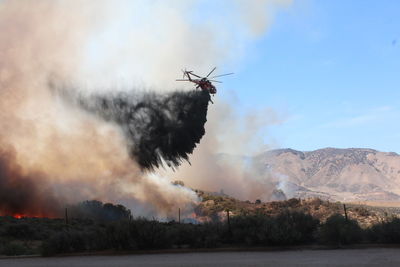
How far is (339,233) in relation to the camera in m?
23.0

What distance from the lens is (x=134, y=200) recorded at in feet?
357

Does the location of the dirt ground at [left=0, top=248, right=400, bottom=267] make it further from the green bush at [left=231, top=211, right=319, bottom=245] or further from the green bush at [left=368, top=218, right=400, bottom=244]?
the green bush at [left=368, top=218, right=400, bottom=244]

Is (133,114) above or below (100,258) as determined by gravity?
above

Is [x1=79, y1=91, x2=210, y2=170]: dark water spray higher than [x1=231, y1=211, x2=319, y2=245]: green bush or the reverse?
higher

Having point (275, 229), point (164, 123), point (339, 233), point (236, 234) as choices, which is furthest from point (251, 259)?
point (164, 123)

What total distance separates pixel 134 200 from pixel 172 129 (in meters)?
29.1

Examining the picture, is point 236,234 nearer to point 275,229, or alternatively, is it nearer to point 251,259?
point 275,229

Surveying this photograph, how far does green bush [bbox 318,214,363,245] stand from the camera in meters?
22.9

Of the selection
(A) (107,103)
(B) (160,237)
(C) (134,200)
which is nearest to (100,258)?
(B) (160,237)

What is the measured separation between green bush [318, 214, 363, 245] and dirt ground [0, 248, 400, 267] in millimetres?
1505


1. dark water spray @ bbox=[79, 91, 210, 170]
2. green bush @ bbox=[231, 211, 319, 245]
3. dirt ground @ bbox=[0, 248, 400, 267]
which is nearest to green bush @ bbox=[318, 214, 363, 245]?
green bush @ bbox=[231, 211, 319, 245]

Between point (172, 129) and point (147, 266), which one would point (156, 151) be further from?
point (147, 266)

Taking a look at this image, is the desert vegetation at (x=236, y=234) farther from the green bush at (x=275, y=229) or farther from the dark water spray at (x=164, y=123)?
the dark water spray at (x=164, y=123)

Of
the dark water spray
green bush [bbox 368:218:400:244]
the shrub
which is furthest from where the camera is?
the dark water spray
